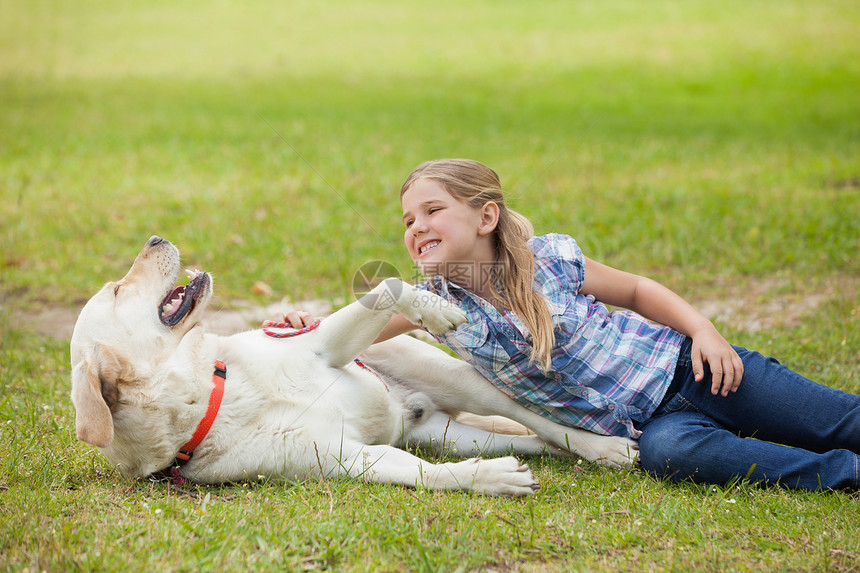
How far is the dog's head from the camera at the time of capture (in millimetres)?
2768

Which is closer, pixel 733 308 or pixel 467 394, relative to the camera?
pixel 467 394

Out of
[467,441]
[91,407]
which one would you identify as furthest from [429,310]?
[91,407]

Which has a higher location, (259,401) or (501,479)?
(259,401)

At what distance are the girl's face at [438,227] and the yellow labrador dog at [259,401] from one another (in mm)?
233

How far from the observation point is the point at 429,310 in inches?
124

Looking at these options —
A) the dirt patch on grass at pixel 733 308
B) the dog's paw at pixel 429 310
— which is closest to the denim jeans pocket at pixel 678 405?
the dog's paw at pixel 429 310

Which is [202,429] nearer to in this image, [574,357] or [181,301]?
[181,301]

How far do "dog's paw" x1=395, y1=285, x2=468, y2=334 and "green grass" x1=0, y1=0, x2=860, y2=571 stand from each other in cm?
70

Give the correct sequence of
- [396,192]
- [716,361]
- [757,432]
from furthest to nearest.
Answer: [396,192] < [757,432] < [716,361]

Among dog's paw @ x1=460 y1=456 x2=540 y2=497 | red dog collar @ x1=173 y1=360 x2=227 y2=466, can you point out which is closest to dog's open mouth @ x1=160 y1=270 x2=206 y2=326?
red dog collar @ x1=173 y1=360 x2=227 y2=466

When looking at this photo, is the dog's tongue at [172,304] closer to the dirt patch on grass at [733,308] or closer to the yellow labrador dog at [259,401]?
the yellow labrador dog at [259,401]

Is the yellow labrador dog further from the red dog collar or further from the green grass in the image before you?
the green grass

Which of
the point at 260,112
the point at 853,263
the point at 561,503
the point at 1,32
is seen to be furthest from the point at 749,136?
the point at 1,32

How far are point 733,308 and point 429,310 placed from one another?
319cm
